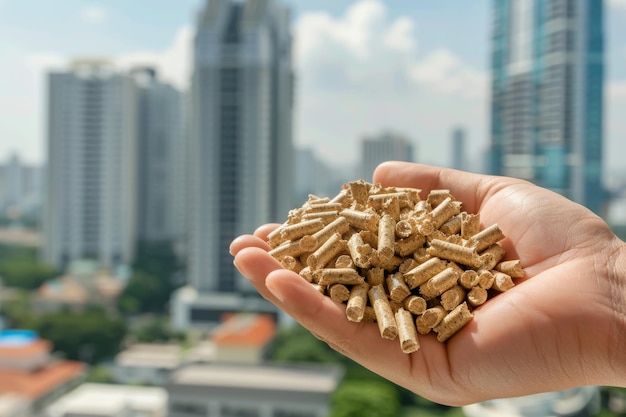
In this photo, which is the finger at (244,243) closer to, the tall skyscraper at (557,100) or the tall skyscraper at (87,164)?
the tall skyscraper at (557,100)

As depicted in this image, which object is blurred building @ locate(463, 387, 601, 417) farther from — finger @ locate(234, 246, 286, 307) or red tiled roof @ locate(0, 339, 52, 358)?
red tiled roof @ locate(0, 339, 52, 358)

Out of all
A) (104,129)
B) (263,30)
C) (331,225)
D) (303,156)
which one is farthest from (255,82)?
(331,225)

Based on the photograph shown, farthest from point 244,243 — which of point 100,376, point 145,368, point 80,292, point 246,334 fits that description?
point 80,292

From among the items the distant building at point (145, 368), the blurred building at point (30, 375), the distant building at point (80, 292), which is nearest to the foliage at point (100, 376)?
the distant building at point (145, 368)

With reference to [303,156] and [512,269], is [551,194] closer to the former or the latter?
[512,269]

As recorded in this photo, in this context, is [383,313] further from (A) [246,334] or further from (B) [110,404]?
(A) [246,334]

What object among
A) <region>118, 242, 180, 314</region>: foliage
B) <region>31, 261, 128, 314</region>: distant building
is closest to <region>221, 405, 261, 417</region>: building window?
<region>31, 261, 128, 314</region>: distant building
